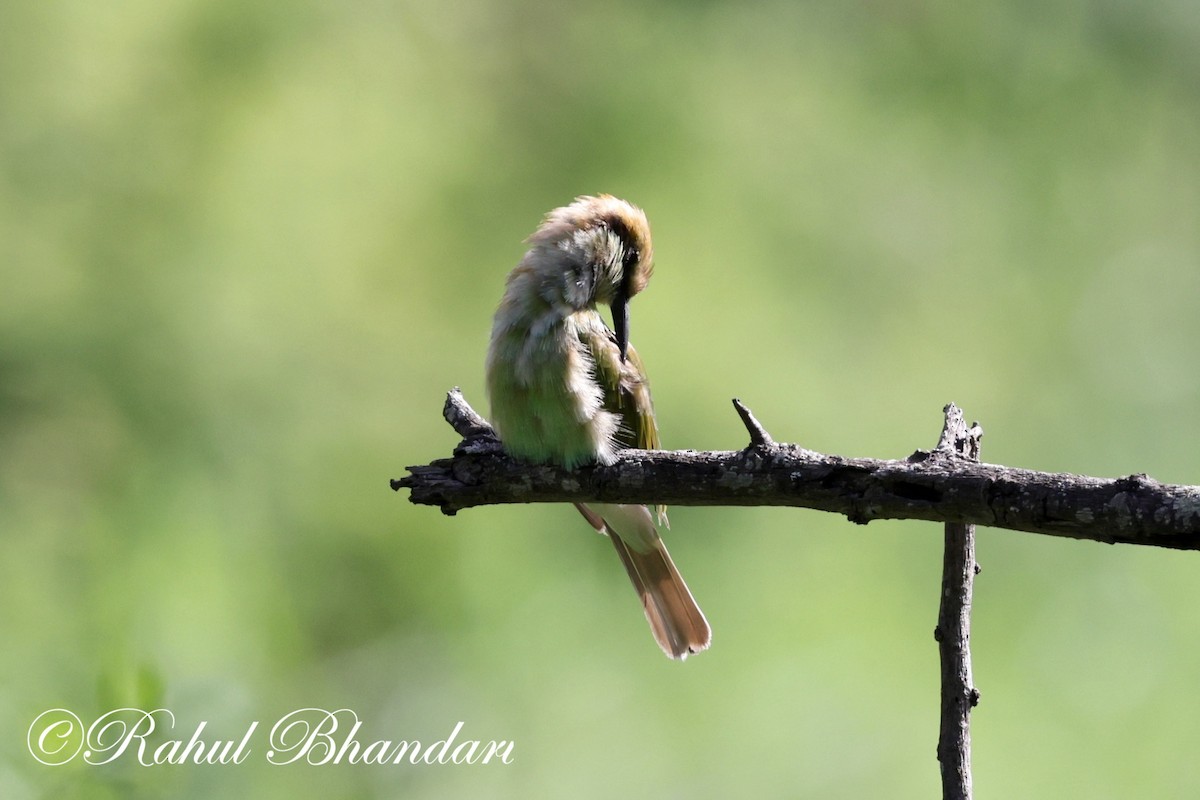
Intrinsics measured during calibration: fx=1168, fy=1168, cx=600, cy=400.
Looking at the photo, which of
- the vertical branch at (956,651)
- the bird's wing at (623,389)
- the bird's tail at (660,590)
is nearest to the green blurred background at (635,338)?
the bird's tail at (660,590)

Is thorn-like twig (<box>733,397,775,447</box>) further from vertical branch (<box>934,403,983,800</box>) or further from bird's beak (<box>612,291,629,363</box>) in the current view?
bird's beak (<box>612,291,629,363</box>)

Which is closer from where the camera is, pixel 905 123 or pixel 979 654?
pixel 979 654

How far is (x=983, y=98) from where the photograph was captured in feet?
19.3

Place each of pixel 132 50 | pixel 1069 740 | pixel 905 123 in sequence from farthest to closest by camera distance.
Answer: pixel 905 123, pixel 132 50, pixel 1069 740

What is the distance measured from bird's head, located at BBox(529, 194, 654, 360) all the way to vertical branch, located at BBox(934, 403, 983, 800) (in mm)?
814

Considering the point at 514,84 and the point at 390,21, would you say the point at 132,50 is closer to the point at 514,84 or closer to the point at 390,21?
the point at 390,21

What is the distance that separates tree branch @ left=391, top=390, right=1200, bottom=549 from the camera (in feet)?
4.58

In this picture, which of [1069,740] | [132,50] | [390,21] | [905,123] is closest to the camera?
[1069,740]

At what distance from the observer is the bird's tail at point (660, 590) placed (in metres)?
2.50

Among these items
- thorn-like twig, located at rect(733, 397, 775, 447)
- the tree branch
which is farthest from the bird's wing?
thorn-like twig, located at rect(733, 397, 775, 447)

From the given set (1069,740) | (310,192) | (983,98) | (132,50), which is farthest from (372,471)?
(983,98)

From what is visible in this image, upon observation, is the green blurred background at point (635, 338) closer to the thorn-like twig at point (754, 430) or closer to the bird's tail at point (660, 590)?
the bird's tail at point (660, 590)

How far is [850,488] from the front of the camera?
1588 mm

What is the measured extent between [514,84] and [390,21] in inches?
25.7
